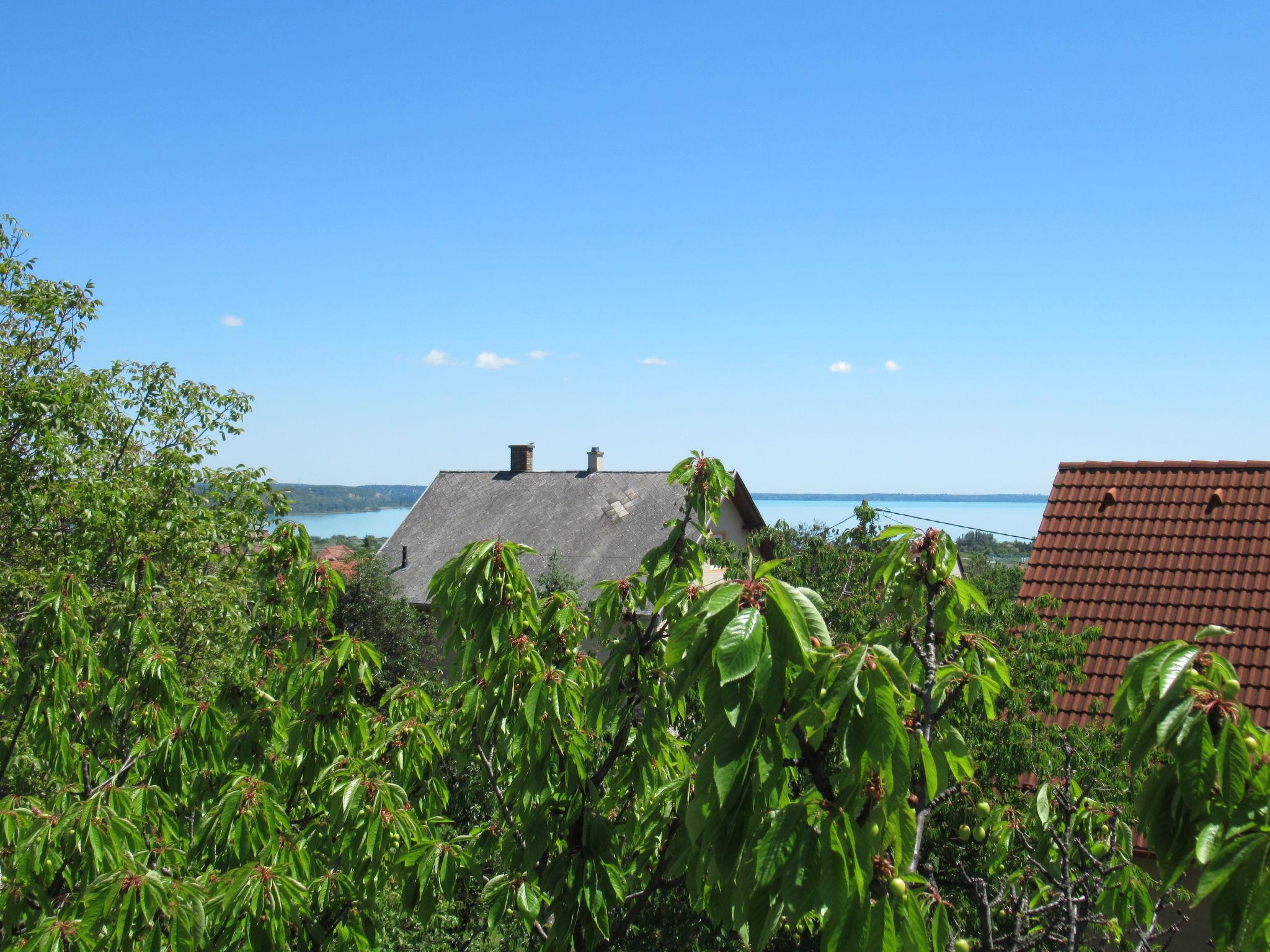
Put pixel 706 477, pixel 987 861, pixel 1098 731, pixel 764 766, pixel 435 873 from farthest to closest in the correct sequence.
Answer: pixel 1098 731 < pixel 987 861 < pixel 706 477 < pixel 435 873 < pixel 764 766

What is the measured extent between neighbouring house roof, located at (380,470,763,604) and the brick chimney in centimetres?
38

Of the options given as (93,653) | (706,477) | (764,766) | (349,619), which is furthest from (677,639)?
(349,619)

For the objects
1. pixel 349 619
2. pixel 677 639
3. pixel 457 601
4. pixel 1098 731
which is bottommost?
pixel 349 619

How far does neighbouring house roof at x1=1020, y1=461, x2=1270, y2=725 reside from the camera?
29.9ft

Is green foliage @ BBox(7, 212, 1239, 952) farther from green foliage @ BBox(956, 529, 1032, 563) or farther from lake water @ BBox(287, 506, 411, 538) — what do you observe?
green foliage @ BBox(956, 529, 1032, 563)

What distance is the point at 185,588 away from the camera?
447 inches

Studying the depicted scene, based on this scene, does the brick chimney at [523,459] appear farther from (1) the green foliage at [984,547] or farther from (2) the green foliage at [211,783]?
(2) the green foliage at [211,783]

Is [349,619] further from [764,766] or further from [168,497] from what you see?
[764,766]

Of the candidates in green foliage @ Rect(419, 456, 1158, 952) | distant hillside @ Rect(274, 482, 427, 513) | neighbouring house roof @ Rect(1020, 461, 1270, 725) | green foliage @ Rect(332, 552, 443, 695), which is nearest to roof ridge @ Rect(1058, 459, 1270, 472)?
neighbouring house roof @ Rect(1020, 461, 1270, 725)

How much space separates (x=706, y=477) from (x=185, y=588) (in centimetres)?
984

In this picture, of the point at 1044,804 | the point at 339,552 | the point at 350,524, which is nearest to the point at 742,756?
the point at 1044,804

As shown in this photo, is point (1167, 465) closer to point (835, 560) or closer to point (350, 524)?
point (835, 560)

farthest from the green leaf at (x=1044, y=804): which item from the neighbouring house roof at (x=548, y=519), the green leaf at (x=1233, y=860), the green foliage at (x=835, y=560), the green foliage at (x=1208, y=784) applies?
the neighbouring house roof at (x=548, y=519)

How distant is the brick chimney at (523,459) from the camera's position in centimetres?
2995
